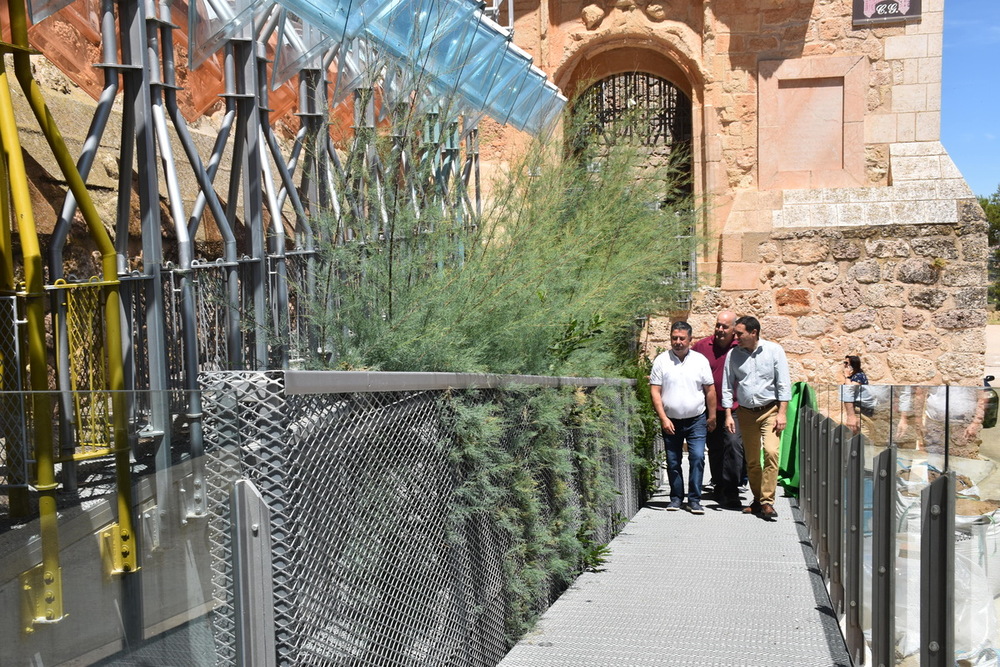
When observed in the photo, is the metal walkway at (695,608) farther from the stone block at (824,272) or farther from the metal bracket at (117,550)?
the stone block at (824,272)

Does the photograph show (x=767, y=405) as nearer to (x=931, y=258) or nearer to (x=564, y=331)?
(x=564, y=331)

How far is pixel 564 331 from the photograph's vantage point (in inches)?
231

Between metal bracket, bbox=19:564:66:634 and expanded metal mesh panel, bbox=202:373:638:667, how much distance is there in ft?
1.31

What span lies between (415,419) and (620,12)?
1436cm

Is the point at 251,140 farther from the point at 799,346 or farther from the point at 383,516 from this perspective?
the point at 799,346

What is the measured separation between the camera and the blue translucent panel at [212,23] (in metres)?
6.58

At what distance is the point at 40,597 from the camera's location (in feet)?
6.06

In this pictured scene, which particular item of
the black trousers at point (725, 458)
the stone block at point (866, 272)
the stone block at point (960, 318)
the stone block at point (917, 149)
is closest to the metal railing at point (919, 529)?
the black trousers at point (725, 458)

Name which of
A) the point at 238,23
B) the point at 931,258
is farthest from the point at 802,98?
the point at 238,23

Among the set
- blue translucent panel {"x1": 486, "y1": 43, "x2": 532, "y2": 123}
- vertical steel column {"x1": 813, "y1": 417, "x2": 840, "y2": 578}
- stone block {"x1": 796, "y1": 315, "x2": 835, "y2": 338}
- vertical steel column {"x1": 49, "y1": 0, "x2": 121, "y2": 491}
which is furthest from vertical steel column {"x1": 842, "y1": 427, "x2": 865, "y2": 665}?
stone block {"x1": 796, "y1": 315, "x2": 835, "y2": 338}

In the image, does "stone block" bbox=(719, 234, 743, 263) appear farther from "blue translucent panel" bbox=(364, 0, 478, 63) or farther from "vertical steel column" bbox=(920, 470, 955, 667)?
"vertical steel column" bbox=(920, 470, 955, 667)

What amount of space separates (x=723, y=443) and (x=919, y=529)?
18.8ft

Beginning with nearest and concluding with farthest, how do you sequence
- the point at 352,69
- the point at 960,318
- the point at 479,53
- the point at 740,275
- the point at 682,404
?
the point at 682,404
the point at 479,53
the point at 352,69
the point at 960,318
the point at 740,275

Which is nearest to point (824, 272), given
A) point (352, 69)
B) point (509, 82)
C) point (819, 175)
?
point (819, 175)
